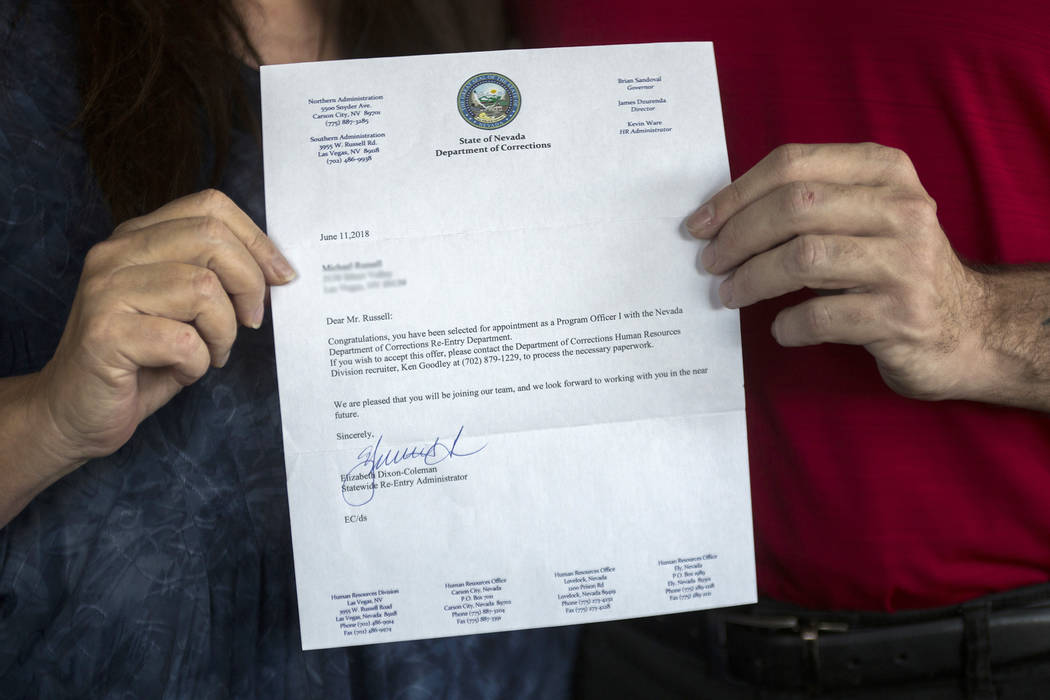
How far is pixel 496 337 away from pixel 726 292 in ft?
0.82

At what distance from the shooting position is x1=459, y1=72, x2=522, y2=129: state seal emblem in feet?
2.87

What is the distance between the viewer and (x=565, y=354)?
2.87 feet

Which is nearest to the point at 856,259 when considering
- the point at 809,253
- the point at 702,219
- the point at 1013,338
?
the point at 809,253

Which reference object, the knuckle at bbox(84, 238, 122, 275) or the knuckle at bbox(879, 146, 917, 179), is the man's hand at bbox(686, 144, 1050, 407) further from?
the knuckle at bbox(84, 238, 122, 275)

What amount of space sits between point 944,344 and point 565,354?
40 cm

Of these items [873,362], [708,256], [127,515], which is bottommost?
[127,515]

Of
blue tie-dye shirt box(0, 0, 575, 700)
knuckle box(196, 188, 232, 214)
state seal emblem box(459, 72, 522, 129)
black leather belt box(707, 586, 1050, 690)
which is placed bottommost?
black leather belt box(707, 586, 1050, 690)

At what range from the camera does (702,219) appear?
0.86 meters

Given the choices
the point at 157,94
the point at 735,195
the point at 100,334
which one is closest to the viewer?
the point at 100,334

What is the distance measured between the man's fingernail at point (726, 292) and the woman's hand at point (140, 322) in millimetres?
455

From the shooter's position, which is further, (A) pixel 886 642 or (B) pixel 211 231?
(A) pixel 886 642

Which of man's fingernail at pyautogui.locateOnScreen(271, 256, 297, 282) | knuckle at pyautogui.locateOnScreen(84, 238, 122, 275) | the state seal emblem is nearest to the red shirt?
the state seal emblem
